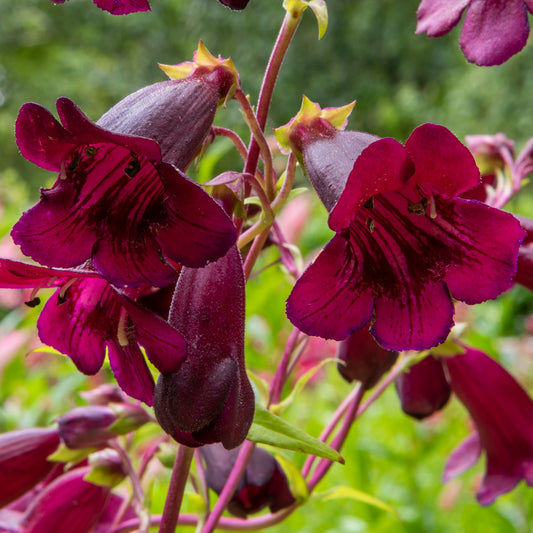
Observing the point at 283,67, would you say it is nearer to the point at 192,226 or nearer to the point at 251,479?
the point at 251,479

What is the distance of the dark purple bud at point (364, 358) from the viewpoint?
549 millimetres

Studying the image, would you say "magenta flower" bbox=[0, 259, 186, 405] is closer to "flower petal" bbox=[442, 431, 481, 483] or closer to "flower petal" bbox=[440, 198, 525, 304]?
"flower petal" bbox=[440, 198, 525, 304]

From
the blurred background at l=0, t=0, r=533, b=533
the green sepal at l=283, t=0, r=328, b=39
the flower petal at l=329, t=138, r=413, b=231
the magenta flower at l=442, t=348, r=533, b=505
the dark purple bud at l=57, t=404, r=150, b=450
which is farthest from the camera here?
the blurred background at l=0, t=0, r=533, b=533

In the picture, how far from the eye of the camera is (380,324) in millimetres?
408

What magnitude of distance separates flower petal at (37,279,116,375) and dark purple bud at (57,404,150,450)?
0.12 meters

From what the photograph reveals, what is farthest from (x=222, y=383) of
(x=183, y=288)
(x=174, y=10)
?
(x=174, y=10)

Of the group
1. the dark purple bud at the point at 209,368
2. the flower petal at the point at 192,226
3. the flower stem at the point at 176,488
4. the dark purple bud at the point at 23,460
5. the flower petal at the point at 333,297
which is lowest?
the dark purple bud at the point at 23,460

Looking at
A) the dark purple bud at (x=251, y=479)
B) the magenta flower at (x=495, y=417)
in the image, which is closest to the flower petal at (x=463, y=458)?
the magenta flower at (x=495, y=417)

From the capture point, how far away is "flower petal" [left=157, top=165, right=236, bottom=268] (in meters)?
0.35

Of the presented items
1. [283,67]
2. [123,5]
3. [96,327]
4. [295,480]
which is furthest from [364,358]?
[283,67]

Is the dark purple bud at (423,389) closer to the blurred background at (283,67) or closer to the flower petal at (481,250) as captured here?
the flower petal at (481,250)

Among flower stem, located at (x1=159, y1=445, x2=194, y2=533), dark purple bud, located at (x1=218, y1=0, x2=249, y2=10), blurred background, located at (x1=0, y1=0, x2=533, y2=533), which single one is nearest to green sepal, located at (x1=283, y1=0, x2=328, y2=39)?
dark purple bud, located at (x1=218, y1=0, x2=249, y2=10)

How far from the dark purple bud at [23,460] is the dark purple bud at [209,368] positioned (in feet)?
0.94

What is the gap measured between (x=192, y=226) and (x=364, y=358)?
0.24 metres
